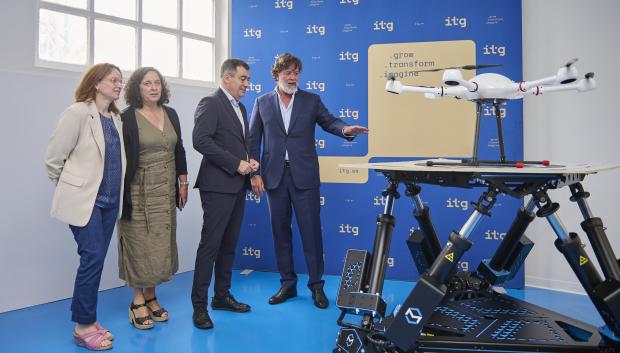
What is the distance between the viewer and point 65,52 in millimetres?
3967

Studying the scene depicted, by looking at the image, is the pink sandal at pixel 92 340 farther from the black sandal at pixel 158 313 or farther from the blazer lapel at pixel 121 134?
the blazer lapel at pixel 121 134

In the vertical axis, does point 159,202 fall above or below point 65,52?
below

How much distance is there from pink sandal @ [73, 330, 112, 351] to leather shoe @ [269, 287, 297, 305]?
1202 mm

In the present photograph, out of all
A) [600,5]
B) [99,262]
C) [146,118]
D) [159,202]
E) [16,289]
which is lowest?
[16,289]

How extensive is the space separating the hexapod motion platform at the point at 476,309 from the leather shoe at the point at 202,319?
3.28 ft

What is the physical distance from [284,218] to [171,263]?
34.6 inches

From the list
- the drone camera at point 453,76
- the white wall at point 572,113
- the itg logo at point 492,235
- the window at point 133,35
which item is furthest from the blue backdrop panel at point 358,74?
the drone camera at point 453,76

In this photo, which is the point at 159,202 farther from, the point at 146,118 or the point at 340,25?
the point at 340,25

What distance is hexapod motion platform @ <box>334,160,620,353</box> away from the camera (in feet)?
7.37

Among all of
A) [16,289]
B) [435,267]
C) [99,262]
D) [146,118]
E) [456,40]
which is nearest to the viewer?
[435,267]

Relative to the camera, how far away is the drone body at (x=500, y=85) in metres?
2.42

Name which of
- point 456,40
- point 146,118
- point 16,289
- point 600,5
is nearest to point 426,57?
point 456,40

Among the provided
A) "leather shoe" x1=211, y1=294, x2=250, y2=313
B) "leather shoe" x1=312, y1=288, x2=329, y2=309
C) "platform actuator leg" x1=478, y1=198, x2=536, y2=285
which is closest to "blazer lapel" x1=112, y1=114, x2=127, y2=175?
"leather shoe" x1=211, y1=294, x2=250, y2=313

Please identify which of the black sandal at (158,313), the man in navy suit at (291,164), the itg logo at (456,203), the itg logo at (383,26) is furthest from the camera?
the itg logo at (383,26)
